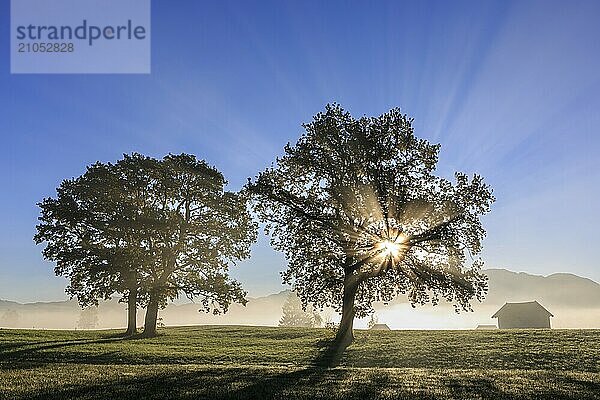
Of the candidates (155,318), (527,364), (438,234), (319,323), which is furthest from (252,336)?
(319,323)

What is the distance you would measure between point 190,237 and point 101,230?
346 inches

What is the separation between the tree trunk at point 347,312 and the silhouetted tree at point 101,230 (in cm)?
2138

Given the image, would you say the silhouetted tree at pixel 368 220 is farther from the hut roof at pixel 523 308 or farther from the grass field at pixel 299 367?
the hut roof at pixel 523 308

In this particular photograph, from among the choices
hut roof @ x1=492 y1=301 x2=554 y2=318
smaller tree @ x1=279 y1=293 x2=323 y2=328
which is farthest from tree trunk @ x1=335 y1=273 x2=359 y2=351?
smaller tree @ x1=279 y1=293 x2=323 y2=328

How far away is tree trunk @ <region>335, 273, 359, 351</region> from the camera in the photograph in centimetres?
4022

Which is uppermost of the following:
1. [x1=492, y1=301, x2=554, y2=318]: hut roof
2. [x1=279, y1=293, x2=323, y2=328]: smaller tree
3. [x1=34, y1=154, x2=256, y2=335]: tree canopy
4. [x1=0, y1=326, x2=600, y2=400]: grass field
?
[x1=34, y1=154, x2=256, y2=335]: tree canopy

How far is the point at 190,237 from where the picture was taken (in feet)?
180

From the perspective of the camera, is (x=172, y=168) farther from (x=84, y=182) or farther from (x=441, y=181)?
(x=441, y=181)

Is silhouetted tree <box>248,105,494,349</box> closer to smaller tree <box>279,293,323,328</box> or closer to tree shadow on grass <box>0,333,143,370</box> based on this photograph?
tree shadow on grass <box>0,333,143,370</box>

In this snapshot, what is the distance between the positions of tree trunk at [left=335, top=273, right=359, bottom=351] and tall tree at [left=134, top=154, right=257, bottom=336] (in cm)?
1625

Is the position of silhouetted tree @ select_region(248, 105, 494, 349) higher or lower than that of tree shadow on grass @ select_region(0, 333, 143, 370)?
higher

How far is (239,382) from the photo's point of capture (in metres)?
21.1

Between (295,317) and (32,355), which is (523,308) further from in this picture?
(32,355)

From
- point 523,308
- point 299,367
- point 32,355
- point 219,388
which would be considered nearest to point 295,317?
point 523,308
